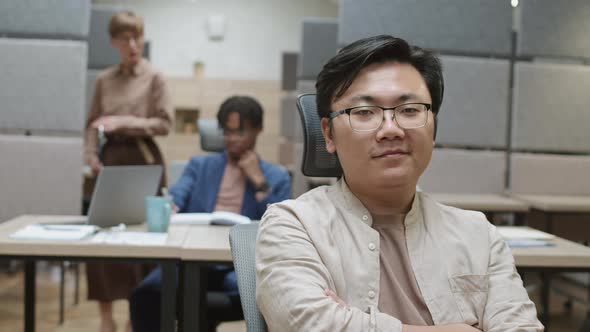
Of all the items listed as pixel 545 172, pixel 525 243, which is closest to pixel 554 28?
pixel 545 172

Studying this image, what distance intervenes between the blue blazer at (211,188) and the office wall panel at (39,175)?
760 mm

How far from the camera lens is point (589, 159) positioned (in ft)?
10.5

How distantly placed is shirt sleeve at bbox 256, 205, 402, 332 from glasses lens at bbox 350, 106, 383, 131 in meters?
0.22

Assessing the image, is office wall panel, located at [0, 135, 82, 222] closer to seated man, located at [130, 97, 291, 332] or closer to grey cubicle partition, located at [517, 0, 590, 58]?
seated man, located at [130, 97, 291, 332]

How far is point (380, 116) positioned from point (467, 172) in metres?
2.20

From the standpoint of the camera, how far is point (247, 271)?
4.02 ft

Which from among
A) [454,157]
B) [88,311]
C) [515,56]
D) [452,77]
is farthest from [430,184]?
[88,311]

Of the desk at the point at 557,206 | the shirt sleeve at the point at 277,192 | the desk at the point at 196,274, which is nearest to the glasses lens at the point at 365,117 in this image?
the desk at the point at 196,274

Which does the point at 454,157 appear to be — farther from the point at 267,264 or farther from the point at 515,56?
the point at 267,264

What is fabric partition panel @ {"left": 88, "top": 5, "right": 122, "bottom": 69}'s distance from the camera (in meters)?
3.96

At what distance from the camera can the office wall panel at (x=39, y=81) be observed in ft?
9.79

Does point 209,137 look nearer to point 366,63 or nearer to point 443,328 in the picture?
point 366,63

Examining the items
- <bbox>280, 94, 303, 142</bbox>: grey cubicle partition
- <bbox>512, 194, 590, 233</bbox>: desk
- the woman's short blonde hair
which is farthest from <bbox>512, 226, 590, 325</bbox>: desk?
<bbox>280, 94, 303, 142</bbox>: grey cubicle partition

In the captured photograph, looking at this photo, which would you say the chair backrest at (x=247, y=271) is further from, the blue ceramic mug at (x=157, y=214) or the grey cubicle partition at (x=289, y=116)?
the grey cubicle partition at (x=289, y=116)
